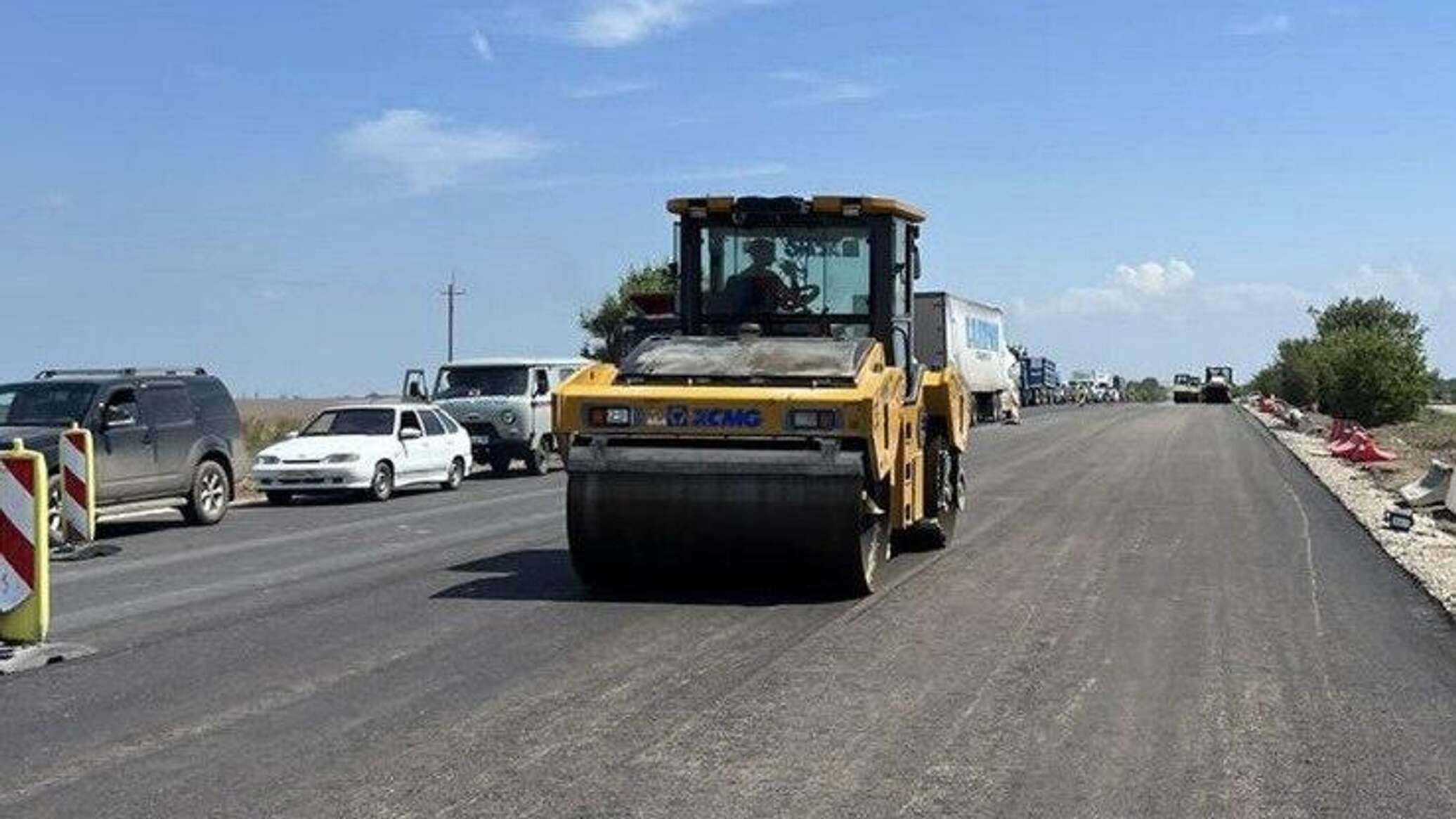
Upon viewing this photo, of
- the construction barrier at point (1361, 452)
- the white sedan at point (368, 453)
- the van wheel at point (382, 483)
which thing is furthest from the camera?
the construction barrier at point (1361, 452)

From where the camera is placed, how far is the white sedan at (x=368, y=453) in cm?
2322

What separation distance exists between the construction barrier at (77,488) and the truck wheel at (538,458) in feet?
45.1

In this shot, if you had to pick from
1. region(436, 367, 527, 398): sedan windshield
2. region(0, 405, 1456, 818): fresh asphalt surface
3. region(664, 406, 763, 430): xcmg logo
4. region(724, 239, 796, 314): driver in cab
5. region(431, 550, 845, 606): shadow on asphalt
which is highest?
region(724, 239, 796, 314): driver in cab

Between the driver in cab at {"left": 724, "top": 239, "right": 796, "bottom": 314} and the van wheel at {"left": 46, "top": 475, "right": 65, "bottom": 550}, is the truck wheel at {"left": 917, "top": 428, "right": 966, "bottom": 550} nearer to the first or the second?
the driver in cab at {"left": 724, "top": 239, "right": 796, "bottom": 314}

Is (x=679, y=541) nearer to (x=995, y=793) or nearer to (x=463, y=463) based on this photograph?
(x=995, y=793)

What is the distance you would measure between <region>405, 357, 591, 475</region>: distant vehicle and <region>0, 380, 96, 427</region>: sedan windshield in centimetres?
1073

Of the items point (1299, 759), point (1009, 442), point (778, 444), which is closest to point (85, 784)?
point (1299, 759)

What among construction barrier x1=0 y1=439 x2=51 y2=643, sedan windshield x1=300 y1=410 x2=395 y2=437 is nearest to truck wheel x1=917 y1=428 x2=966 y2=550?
construction barrier x1=0 y1=439 x2=51 y2=643

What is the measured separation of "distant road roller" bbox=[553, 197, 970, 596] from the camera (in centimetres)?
1141

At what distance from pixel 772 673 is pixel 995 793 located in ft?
8.76

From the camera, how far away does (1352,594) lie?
1276 cm

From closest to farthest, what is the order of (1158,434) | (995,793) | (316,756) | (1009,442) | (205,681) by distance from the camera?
(995,793) → (316,756) → (205,681) → (1009,442) → (1158,434)

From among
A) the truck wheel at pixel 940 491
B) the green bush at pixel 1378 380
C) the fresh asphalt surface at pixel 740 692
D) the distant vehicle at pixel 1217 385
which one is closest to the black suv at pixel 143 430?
the fresh asphalt surface at pixel 740 692

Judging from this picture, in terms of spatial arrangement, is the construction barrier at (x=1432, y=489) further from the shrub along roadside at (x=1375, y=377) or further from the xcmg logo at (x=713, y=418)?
the shrub along roadside at (x=1375, y=377)
